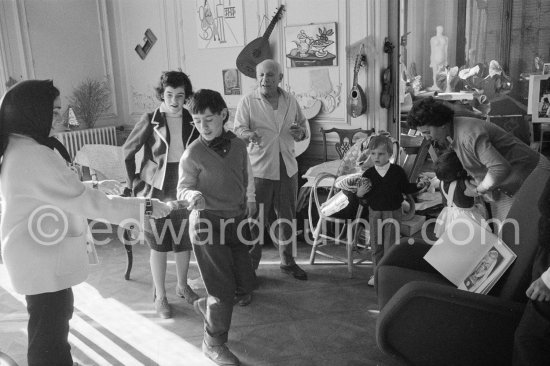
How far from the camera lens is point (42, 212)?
195 centimetres

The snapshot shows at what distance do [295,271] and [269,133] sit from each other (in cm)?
103

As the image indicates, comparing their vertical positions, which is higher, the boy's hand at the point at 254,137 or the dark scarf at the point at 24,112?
the dark scarf at the point at 24,112

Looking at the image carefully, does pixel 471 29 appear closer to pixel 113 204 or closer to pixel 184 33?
pixel 184 33

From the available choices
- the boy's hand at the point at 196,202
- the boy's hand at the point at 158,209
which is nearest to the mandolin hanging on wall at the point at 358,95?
the boy's hand at the point at 196,202

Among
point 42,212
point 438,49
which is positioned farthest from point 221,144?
point 438,49

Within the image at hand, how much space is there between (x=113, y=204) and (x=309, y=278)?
201cm

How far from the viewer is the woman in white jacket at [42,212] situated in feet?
6.16

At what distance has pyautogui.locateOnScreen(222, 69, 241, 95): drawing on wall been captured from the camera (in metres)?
5.30

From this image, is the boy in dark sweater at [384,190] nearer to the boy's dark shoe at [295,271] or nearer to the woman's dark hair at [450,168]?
the woman's dark hair at [450,168]

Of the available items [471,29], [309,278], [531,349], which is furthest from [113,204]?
[471,29]

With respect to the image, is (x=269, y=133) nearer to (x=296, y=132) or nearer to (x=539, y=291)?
(x=296, y=132)

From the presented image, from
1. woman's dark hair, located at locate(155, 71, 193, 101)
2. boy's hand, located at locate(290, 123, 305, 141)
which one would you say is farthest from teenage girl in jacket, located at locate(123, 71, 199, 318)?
boy's hand, located at locate(290, 123, 305, 141)

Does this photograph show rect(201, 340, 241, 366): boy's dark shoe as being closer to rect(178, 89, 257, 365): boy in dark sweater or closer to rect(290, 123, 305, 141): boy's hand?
rect(178, 89, 257, 365): boy in dark sweater

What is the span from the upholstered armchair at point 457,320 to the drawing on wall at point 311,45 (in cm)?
287
